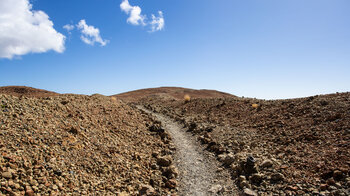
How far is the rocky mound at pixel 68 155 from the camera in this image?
4699 millimetres

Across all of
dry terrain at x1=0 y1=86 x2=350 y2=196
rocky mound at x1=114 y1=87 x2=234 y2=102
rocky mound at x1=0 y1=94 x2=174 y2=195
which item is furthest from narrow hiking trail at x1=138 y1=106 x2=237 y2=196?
rocky mound at x1=114 y1=87 x2=234 y2=102

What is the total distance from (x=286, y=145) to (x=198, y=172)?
14.6 feet

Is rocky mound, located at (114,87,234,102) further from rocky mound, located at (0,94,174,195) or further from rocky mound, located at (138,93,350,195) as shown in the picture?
rocky mound, located at (0,94,174,195)

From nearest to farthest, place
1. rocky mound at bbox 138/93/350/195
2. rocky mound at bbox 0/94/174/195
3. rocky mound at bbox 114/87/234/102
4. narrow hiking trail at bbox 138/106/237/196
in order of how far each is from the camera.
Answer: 1. rocky mound at bbox 0/94/174/195
2. rocky mound at bbox 138/93/350/195
3. narrow hiking trail at bbox 138/106/237/196
4. rocky mound at bbox 114/87/234/102

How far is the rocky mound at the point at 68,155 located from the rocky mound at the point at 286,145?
330cm

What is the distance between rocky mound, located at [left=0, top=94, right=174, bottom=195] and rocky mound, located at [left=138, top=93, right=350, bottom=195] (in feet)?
10.8

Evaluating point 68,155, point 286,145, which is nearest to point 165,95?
point 286,145

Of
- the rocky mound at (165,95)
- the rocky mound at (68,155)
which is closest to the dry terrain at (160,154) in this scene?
the rocky mound at (68,155)

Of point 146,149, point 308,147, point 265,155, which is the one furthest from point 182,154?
point 308,147

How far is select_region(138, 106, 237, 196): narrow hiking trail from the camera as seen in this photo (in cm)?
663

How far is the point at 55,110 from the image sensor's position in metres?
8.25

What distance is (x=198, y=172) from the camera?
7918 mm

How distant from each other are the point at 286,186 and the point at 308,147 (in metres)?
2.97

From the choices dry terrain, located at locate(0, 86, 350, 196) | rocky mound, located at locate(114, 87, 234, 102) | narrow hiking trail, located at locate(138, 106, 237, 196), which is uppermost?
rocky mound, located at locate(114, 87, 234, 102)
